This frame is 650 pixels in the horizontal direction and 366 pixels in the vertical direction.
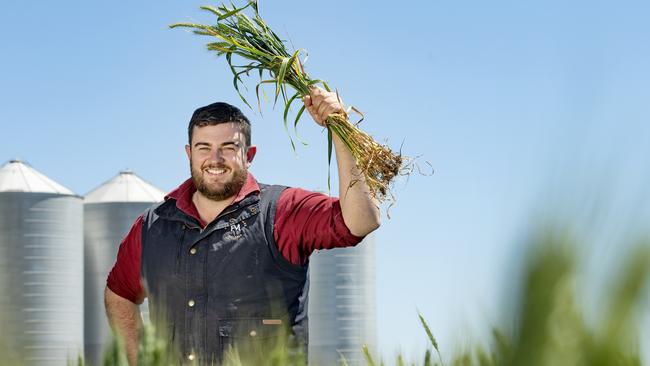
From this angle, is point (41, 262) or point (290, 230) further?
point (41, 262)

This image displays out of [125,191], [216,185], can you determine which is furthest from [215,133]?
[125,191]

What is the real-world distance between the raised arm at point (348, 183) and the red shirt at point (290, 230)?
73mm

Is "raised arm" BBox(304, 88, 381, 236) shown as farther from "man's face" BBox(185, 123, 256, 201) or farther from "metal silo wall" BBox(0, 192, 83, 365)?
"metal silo wall" BBox(0, 192, 83, 365)

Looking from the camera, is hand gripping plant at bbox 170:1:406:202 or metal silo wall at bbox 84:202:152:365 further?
metal silo wall at bbox 84:202:152:365

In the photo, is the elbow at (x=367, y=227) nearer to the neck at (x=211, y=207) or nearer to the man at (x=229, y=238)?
the man at (x=229, y=238)

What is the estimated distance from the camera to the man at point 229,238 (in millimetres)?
2711

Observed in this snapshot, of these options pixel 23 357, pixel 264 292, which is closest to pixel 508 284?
pixel 23 357

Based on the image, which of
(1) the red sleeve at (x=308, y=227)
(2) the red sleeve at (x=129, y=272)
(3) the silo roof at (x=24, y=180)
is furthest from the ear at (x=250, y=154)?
(3) the silo roof at (x=24, y=180)

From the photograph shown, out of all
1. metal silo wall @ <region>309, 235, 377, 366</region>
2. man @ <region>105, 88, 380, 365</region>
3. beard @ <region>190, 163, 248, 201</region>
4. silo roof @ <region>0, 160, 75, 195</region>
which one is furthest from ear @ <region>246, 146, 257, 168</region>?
metal silo wall @ <region>309, 235, 377, 366</region>

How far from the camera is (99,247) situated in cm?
1867

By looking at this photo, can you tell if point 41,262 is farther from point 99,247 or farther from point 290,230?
point 290,230

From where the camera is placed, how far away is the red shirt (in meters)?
2.80

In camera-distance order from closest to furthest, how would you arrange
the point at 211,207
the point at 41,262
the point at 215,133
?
the point at 215,133, the point at 211,207, the point at 41,262

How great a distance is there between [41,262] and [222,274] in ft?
50.2
